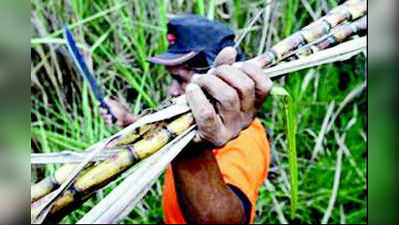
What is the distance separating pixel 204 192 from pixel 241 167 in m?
0.26

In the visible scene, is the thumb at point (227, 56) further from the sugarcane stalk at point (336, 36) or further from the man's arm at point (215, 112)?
the sugarcane stalk at point (336, 36)

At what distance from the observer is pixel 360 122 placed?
2096 millimetres

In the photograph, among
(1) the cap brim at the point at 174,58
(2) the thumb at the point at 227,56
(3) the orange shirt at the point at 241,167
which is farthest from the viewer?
(1) the cap brim at the point at 174,58

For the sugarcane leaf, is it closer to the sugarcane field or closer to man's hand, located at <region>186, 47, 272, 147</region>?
man's hand, located at <region>186, 47, 272, 147</region>

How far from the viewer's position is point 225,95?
777mm

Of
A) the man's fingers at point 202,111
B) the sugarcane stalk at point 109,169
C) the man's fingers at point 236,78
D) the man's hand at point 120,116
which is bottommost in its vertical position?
the man's hand at point 120,116

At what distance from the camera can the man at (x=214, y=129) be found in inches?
30.5

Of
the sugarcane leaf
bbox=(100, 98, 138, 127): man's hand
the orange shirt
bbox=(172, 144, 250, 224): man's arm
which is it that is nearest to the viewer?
the sugarcane leaf

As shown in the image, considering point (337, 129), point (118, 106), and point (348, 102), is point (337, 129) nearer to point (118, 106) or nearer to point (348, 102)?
point (348, 102)

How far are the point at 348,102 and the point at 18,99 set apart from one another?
6.50ft

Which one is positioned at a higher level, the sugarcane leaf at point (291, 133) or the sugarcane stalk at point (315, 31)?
the sugarcane stalk at point (315, 31)

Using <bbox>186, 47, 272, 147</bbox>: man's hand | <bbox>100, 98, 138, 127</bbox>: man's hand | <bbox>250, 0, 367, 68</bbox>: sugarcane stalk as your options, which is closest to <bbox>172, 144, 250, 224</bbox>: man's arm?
<bbox>186, 47, 272, 147</bbox>: man's hand

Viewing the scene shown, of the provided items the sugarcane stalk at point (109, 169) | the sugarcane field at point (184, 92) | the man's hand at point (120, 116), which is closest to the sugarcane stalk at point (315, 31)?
the sugarcane stalk at point (109, 169)

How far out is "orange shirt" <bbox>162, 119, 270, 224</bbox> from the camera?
1362 millimetres
